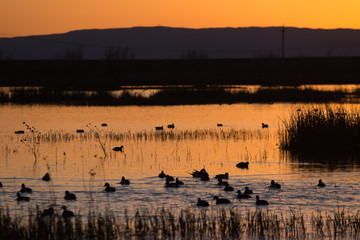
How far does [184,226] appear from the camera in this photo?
1378 cm

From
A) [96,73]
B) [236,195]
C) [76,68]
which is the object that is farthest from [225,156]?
[76,68]

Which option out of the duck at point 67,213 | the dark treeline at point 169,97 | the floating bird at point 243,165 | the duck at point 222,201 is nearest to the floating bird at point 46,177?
the duck at point 67,213

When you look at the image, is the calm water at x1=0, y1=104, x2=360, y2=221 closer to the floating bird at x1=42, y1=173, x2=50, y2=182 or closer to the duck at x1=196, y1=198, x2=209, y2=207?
the floating bird at x1=42, y1=173, x2=50, y2=182

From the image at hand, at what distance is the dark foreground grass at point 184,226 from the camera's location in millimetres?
12984

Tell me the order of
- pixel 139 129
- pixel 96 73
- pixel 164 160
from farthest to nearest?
pixel 96 73 → pixel 139 129 → pixel 164 160

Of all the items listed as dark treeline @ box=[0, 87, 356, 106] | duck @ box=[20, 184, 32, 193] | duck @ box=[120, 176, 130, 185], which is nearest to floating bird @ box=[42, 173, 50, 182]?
duck @ box=[20, 184, 32, 193]

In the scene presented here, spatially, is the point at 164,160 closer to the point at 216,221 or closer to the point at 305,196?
the point at 305,196

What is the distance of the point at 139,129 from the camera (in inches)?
1377

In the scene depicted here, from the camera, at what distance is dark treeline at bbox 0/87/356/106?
53281mm

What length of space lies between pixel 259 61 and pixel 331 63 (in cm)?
1792

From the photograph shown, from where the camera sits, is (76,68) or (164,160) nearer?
(164,160)

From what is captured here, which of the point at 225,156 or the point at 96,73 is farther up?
the point at 96,73

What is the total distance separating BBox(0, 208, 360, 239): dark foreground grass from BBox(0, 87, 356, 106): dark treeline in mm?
37469

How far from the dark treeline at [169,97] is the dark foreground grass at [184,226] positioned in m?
37.5
